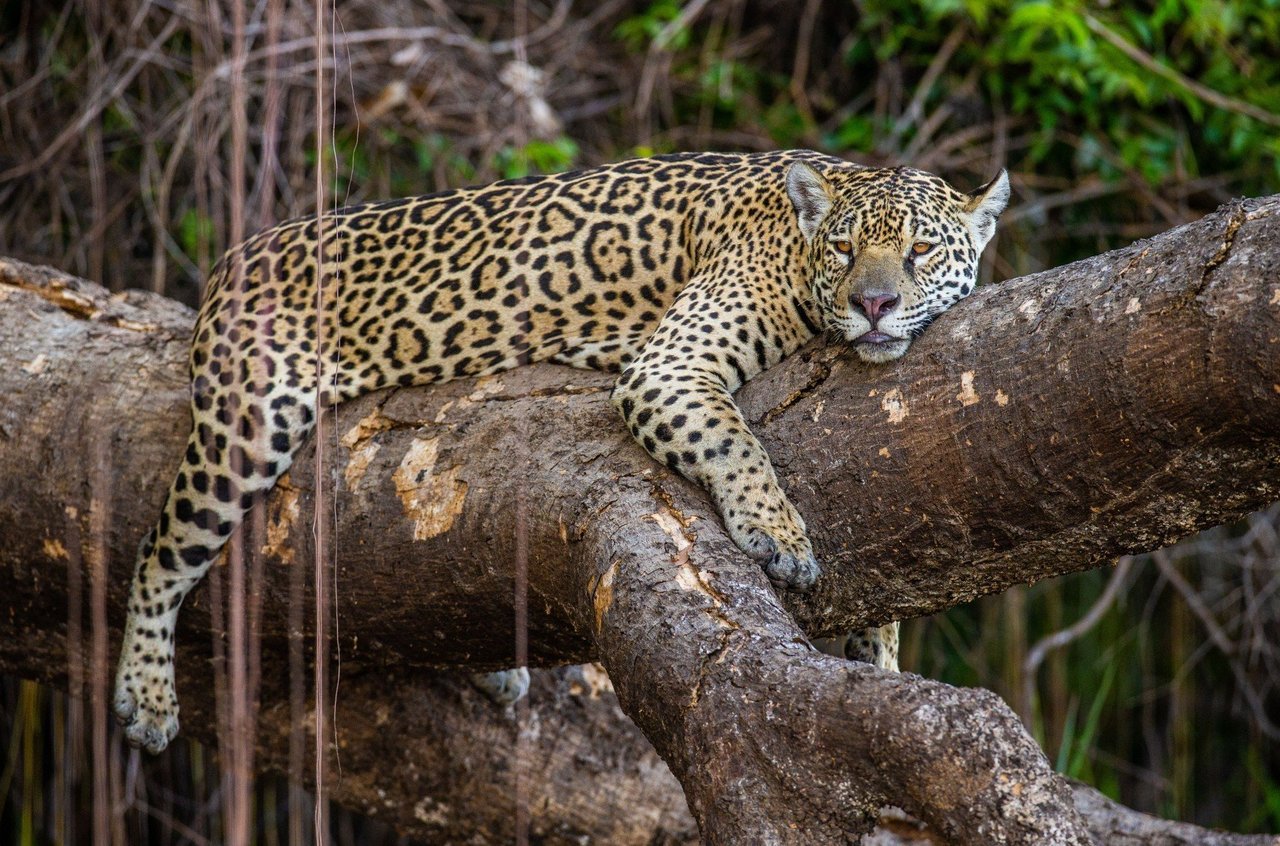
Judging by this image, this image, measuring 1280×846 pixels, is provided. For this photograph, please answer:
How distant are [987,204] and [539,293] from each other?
161 centimetres

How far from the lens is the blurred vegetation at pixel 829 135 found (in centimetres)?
Answer: 772

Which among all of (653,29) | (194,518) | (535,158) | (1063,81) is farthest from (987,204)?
(653,29)

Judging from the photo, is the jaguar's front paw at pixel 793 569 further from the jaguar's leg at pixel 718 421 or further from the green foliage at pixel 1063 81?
the green foliage at pixel 1063 81

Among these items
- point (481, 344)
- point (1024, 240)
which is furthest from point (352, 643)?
point (1024, 240)

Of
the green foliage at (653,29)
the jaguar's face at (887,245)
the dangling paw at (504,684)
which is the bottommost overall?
the dangling paw at (504,684)

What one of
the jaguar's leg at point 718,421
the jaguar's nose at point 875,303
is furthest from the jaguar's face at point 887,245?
the jaguar's leg at point 718,421

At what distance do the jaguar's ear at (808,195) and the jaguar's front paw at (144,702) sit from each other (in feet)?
9.06

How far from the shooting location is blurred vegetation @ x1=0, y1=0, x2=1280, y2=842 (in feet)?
25.3

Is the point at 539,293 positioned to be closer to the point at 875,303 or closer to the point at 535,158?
the point at 875,303

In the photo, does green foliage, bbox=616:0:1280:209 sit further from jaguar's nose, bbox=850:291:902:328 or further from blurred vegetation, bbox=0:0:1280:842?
jaguar's nose, bbox=850:291:902:328

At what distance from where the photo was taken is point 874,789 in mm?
2695

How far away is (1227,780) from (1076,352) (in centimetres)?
722

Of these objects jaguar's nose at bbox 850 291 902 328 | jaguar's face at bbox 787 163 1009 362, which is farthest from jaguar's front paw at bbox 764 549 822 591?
jaguar's nose at bbox 850 291 902 328

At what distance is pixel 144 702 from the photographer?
5.08 metres
